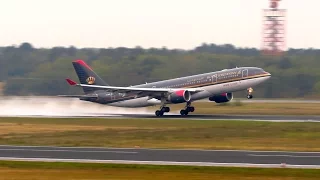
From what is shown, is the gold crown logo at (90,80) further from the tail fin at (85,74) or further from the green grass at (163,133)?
the green grass at (163,133)

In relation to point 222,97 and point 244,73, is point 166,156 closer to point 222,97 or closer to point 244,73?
point 244,73

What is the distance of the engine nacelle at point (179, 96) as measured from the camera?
207 feet

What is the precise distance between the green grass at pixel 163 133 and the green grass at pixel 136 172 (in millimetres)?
8787

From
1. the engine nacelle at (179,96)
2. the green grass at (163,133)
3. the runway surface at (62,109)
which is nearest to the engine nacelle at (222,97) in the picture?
the runway surface at (62,109)

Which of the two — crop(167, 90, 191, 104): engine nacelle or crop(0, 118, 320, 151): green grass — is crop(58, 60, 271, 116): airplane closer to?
crop(167, 90, 191, 104): engine nacelle

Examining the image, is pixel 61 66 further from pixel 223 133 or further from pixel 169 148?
pixel 169 148

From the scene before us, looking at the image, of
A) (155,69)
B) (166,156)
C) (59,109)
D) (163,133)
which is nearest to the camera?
(166,156)

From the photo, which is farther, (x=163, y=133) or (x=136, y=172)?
(x=163, y=133)

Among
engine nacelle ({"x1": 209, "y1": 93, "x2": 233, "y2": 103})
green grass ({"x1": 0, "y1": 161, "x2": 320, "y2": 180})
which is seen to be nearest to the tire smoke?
engine nacelle ({"x1": 209, "y1": 93, "x2": 233, "y2": 103})

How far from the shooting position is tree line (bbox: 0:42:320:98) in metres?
105

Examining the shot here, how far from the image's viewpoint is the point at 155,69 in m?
114

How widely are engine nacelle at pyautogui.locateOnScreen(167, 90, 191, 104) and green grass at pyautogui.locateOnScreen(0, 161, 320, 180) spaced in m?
34.3

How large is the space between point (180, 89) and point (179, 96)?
140 centimetres

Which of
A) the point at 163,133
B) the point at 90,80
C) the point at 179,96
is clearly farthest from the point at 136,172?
the point at 90,80
